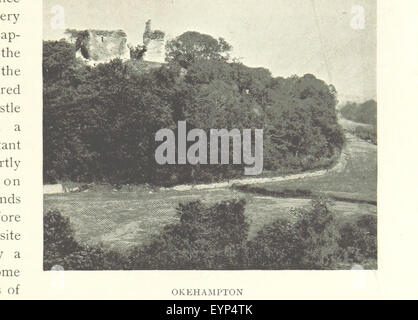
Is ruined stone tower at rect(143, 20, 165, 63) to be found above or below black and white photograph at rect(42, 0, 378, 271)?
above

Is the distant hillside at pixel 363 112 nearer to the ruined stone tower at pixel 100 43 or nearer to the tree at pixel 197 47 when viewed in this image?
the tree at pixel 197 47

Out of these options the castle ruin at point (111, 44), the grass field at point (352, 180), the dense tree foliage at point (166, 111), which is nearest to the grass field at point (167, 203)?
the grass field at point (352, 180)

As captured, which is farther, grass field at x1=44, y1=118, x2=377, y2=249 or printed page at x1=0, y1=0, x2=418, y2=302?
grass field at x1=44, y1=118, x2=377, y2=249

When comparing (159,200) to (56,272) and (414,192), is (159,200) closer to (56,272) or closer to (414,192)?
(56,272)

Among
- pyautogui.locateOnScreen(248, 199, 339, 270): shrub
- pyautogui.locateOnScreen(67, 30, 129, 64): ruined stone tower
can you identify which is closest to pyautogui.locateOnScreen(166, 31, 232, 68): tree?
pyautogui.locateOnScreen(67, 30, 129, 64): ruined stone tower

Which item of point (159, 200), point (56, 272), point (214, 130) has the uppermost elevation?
point (214, 130)

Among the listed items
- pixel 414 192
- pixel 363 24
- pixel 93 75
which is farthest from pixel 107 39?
pixel 414 192

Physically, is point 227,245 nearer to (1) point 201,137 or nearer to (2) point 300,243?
(2) point 300,243

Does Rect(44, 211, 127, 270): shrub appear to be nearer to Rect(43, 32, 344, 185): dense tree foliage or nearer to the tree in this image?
Rect(43, 32, 344, 185): dense tree foliage
